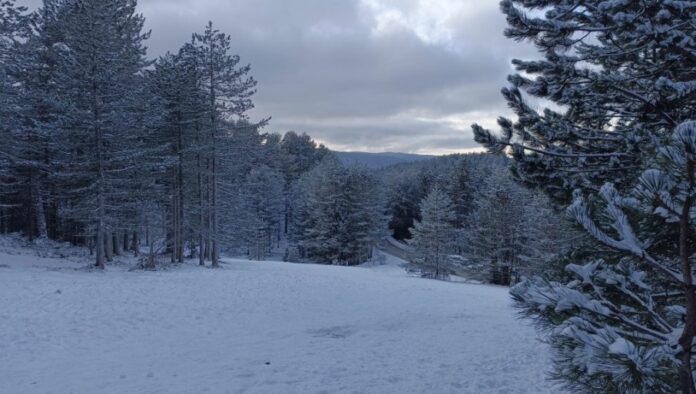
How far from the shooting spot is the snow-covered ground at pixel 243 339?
6.49 m

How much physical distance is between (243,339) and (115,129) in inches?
465

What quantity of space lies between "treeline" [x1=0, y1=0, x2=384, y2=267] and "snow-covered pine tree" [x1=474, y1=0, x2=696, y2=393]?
15748 mm

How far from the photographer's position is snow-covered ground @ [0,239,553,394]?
21.3ft

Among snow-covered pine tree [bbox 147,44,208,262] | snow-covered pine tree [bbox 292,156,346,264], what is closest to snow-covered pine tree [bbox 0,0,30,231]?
snow-covered pine tree [bbox 147,44,208,262]

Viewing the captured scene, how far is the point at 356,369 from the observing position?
23.5ft

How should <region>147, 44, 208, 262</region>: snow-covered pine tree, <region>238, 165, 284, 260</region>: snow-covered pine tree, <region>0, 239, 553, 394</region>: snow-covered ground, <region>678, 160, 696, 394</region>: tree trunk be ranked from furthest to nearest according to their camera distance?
<region>238, 165, 284, 260</region>: snow-covered pine tree, <region>147, 44, 208, 262</region>: snow-covered pine tree, <region>0, 239, 553, 394</region>: snow-covered ground, <region>678, 160, 696, 394</region>: tree trunk

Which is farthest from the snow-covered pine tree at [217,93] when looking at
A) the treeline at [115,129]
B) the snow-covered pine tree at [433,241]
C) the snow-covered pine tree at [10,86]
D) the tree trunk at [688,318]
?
the tree trunk at [688,318]

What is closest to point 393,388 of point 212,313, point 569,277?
point 569,277

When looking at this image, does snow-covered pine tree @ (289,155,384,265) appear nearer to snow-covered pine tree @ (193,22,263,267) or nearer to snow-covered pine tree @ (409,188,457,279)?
snow-covered pine tree @ (409,188,457,279)

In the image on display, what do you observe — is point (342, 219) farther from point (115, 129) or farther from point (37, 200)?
A: point (115, 129)

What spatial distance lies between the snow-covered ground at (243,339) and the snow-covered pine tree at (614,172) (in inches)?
136

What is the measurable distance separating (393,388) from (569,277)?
4.55m

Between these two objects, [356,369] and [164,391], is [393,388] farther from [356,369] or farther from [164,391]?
[164,391]

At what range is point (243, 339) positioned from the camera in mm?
9266
